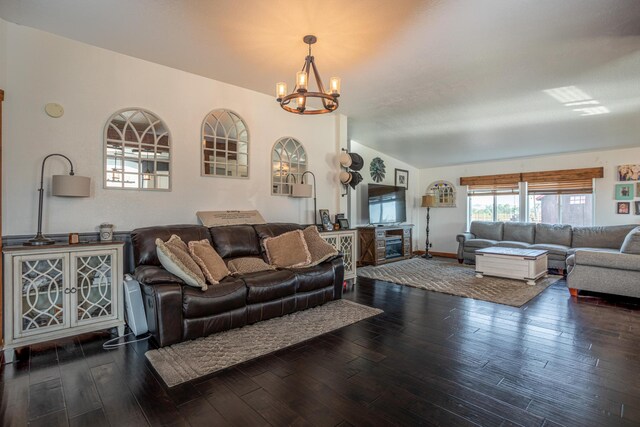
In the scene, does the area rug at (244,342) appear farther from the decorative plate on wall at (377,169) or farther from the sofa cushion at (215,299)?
the decorative plate on wall at (377,169)

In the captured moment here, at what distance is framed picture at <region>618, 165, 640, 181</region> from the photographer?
18.3ft

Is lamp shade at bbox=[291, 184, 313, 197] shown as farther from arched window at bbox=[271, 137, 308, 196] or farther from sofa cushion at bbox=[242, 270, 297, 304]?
sofa cushion at bbox=[242, 270, 297, 304]

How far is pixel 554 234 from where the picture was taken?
605 centimetres

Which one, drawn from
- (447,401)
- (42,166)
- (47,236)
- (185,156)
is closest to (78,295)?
(47,236)

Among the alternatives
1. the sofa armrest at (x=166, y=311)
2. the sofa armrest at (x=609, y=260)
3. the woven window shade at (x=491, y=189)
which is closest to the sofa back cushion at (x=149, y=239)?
the sofa armrest at (x=166, y=311)

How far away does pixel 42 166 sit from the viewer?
289cm

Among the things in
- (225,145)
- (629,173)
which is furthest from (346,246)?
(629,173)

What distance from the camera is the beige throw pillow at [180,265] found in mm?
2705

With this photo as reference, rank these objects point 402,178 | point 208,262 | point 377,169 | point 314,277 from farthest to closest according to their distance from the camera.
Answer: point 402,178 → point 377,169 → point 314,277 → point 208,262

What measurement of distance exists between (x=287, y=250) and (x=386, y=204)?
380 centimetres

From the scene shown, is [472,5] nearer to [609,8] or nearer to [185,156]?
[609,8]

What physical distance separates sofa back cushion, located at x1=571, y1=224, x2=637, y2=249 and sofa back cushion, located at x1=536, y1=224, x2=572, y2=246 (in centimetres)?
10

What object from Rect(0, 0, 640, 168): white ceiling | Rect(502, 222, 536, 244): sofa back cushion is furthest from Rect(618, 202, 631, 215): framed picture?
Rect(0, 0, 640, 168): white ceiling

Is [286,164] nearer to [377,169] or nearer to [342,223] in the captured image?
[342,223]
